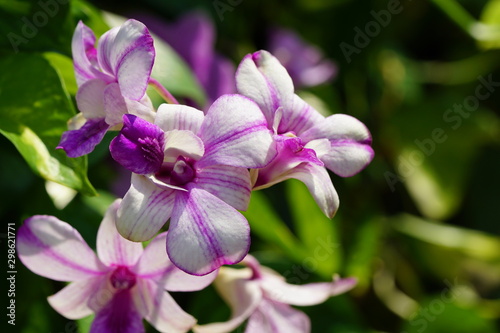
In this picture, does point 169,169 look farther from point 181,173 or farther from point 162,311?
point 162,311

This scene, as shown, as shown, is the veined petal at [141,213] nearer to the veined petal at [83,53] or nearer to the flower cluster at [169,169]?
the flower cluster at [169,169]

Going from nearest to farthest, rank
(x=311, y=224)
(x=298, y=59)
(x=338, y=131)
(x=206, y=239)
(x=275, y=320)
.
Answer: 1. (x=206, y=239)
2. (x=338, y=131)
3. (x=275, y=320)
4. (x=311, y=224)
5. (x=298, y=59)

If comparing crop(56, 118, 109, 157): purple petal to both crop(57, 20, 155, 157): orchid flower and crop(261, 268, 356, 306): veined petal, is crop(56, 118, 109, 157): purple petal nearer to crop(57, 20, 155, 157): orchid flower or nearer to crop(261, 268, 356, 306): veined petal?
crop(57, 20, 155, 157): orchid flower

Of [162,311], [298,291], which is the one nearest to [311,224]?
[298,291]

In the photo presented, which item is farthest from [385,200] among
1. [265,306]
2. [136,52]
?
[136,52]

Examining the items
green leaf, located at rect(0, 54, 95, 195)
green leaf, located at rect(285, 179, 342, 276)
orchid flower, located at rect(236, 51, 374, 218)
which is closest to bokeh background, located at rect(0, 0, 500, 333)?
green leaf, located at rect(285, 179, 342, 276)

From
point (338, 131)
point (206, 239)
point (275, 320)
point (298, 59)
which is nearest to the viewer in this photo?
point (206, 239)
